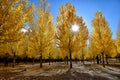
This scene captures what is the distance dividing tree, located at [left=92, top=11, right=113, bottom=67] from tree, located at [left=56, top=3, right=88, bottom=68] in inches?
136

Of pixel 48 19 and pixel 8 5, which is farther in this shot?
pixel 48 19

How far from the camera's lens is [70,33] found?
19.2 metres

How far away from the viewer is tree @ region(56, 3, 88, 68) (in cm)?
1873

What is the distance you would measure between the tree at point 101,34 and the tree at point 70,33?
11.3 feet

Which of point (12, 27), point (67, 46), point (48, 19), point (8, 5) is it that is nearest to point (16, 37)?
point (12, 27)

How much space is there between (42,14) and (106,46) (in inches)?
365

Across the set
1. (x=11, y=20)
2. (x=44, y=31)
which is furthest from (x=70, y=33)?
(x=11, y=20)

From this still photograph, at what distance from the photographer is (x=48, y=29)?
2075cm

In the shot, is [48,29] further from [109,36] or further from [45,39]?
[109,36]

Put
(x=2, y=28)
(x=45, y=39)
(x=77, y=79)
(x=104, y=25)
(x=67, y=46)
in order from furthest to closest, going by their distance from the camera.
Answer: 1. (x=104, y=25)
2. (x=45, y=39)
3. (x=67, y=46)
4. (x=77, y=79)
5. (x=2, y=28)

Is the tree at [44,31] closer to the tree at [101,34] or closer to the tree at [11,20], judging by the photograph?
the tree at [101,34]

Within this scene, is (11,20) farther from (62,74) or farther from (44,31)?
(44,31)

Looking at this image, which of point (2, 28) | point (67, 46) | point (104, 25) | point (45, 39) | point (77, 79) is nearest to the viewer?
point (2, 28)

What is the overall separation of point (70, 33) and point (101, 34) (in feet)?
16.7
